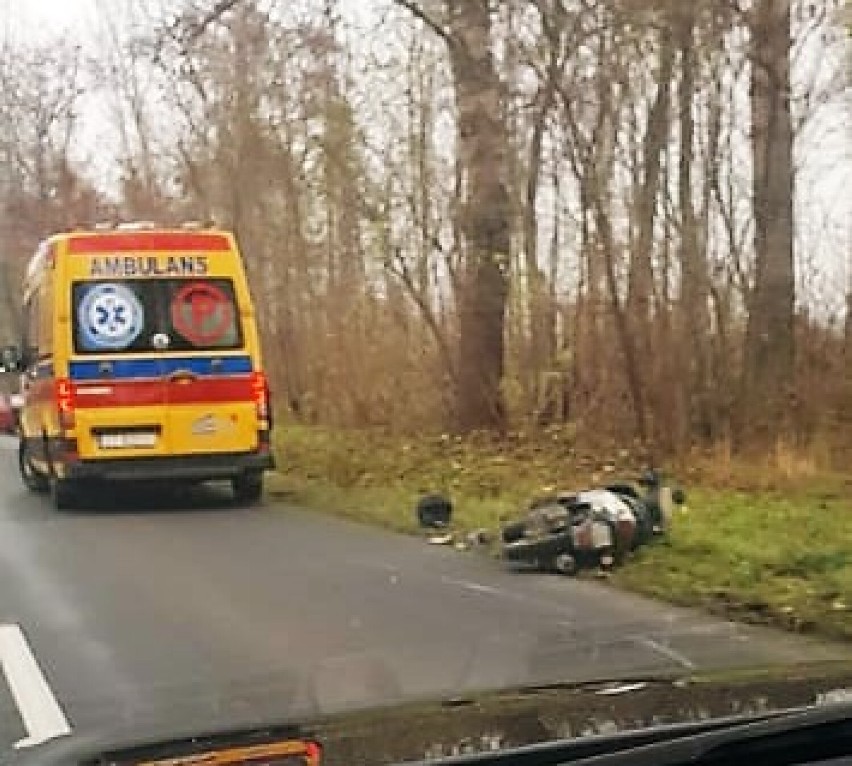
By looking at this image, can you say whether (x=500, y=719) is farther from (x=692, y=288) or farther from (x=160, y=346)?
(x=692, y=288)

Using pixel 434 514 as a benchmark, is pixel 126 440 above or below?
above

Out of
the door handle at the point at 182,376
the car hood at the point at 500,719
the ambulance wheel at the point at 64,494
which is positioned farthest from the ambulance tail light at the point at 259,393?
the car hood at the point at 500,719

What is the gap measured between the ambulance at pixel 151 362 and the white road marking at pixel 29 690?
744cm

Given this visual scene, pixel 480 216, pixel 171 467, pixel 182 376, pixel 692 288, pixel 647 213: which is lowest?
pixel 171 467

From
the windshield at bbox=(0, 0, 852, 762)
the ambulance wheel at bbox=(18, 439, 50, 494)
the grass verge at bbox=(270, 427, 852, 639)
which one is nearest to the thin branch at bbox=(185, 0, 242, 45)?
the windshield at bbox=(0, 0, 852, 762)

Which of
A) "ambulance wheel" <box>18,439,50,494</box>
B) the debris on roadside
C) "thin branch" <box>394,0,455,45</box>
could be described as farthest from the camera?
"thin branch" <box>394,0,455,45</box>

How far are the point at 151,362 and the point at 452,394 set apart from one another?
6356 mm

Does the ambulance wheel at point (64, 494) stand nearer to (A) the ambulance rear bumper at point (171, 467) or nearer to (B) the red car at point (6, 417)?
(A) the ambulance rear bumper at point (171, 467)

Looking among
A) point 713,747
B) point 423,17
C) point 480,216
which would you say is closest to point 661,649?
point 713,747

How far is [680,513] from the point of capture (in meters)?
13.7

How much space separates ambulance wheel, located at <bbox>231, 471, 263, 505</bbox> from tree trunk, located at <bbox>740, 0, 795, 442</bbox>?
15.4ft

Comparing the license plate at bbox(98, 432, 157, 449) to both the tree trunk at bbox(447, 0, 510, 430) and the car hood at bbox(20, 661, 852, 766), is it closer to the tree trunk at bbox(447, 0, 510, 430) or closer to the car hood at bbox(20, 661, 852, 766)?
the tree trunk at bbox(447, 0, 510, 430)

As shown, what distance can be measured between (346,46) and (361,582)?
11898mm

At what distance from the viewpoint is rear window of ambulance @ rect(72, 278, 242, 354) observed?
678 inches
